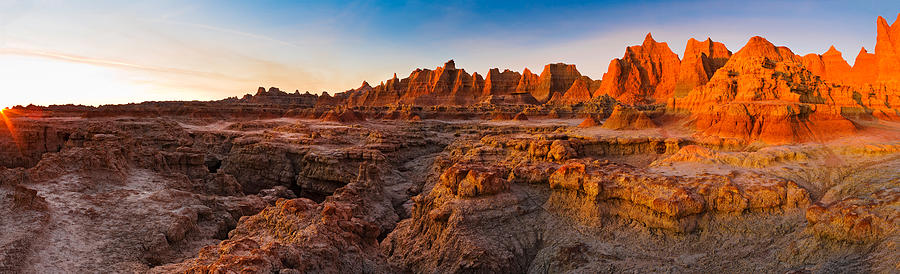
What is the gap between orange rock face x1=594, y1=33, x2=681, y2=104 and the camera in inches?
3602

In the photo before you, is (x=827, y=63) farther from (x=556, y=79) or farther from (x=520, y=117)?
(x=520, y=117)

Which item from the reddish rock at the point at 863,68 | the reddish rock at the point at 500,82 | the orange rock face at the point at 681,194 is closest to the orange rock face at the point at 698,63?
the reddish rock at the point at 863,68

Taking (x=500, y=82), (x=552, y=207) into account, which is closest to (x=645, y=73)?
(x=500, y=82)

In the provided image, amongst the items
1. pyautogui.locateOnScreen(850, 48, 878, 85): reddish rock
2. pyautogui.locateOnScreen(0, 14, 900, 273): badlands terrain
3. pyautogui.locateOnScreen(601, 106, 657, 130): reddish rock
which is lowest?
pyautogui.locateOnScreen(0, 14, 900, 273): badlands terrain

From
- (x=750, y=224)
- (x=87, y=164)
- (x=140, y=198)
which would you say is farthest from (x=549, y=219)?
(x=87, y=164)

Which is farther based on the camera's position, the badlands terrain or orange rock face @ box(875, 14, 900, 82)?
orange rock face @ box(875, 14, 900, 82)

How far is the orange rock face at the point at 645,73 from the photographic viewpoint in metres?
91.5

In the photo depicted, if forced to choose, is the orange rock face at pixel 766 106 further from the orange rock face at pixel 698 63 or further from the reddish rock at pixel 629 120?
the orange rock face at pixel 698 63

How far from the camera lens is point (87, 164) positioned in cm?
1323

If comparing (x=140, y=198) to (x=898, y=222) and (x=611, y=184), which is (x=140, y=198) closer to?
(x=611, y=184)

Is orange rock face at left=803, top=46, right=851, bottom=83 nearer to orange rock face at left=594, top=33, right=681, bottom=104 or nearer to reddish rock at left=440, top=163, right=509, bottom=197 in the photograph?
orange rock face at left=594, top=33, right=681, bottom=104

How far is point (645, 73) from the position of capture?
3762 inches

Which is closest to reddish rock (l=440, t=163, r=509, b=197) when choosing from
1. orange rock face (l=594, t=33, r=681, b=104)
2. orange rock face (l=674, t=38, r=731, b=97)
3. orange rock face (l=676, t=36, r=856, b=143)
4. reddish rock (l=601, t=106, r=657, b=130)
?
orange rock face (l=676, t=36, r=856, b=143)

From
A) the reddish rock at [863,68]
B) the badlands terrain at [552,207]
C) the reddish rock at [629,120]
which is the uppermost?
the reddish rock at [863,68]
